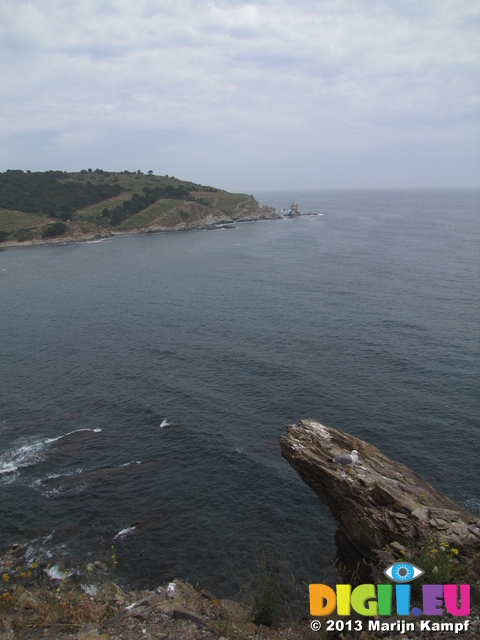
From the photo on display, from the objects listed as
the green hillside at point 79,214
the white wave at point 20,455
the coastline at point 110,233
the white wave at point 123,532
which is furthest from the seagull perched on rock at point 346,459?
the green hillside at point 79,214

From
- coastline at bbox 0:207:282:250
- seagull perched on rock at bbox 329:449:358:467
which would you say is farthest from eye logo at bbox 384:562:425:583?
coastline at bbox 0:207:282:250

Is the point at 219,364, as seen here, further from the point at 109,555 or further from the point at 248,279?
the point at 248,279

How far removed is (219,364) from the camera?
5100 centimetres

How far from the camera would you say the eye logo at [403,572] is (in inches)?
624

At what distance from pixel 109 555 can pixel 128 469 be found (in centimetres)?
853

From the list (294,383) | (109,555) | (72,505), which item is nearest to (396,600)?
(109,555)

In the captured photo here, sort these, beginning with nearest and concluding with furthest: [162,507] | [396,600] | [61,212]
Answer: [396,600], [162,507], [61,212]

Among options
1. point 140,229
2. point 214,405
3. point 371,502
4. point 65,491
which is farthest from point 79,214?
point 371,502

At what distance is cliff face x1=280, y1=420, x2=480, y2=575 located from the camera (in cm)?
1952

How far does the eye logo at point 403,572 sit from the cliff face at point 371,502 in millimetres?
2035

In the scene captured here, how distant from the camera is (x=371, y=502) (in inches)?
891

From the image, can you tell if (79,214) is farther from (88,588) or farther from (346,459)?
(346,459)

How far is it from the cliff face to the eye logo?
204cm

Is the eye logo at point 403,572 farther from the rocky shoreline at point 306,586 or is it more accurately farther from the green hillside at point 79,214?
the green hillside at point 79,214
